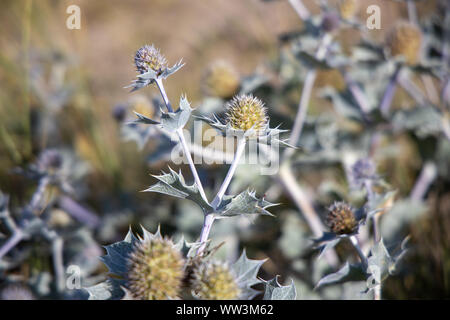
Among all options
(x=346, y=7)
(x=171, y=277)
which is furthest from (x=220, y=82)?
(x=171, y=277)

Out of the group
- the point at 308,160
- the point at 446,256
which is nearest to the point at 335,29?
the point at 308,160

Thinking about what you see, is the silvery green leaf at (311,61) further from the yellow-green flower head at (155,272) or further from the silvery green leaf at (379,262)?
the yellow-green flower head at (155,272)

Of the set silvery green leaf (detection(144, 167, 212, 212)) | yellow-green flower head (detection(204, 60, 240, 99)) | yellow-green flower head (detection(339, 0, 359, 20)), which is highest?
yellow-green flower head (detection(339, 0, 359, 20))

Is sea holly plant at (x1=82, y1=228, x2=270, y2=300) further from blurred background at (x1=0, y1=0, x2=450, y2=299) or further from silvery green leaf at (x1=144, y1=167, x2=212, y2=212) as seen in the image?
blurred background at (x1=0, y1=0, x2=450, y2=299)

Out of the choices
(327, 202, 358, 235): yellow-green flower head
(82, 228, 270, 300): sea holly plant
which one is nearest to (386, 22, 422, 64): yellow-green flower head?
(327, 202, 358, 235): yellow-green flower head

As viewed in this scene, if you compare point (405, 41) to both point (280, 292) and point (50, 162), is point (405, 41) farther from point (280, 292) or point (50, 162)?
point (50, 162)

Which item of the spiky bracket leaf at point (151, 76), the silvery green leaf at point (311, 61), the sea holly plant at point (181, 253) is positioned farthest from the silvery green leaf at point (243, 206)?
the silvery green leaf at point (311, 61)
